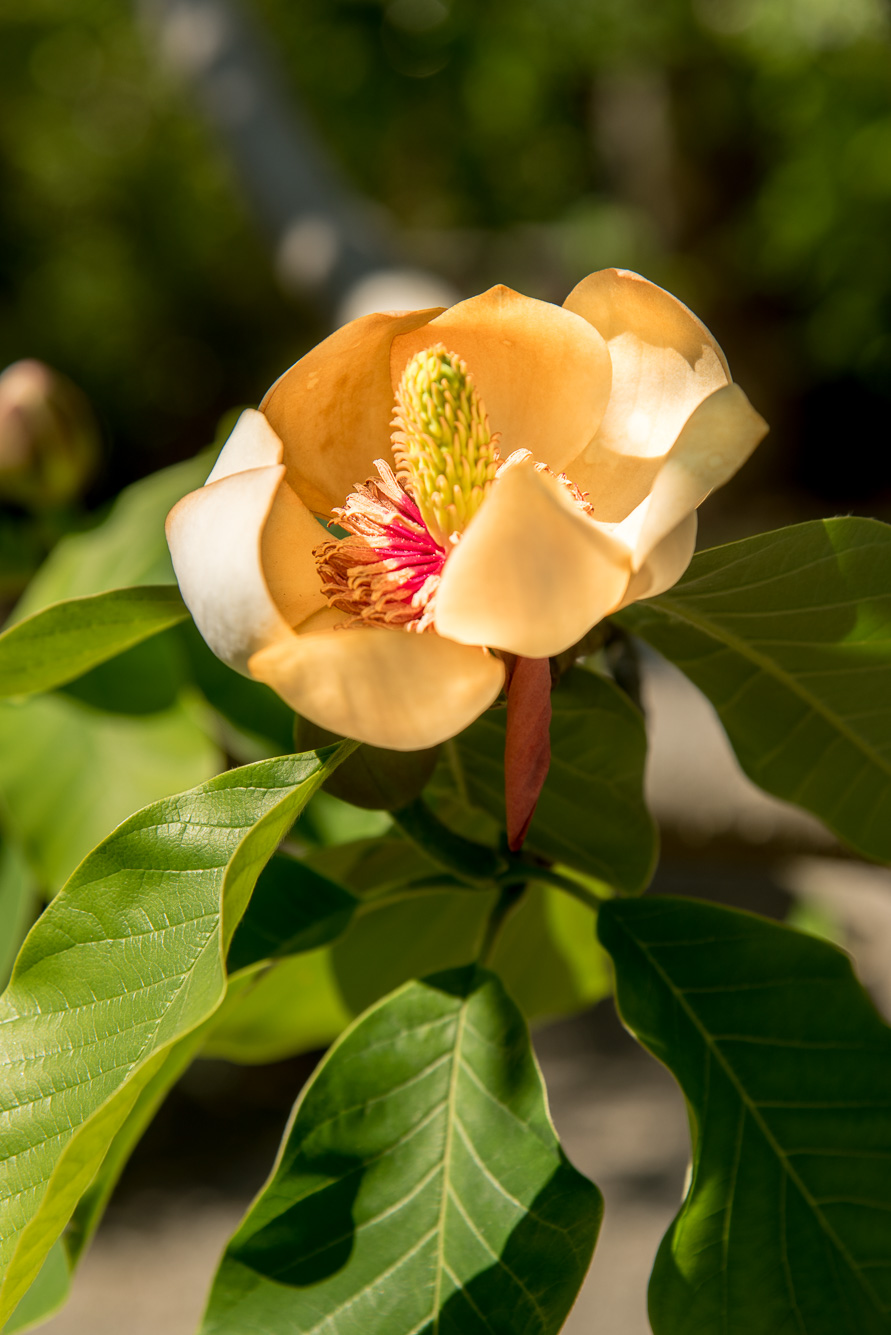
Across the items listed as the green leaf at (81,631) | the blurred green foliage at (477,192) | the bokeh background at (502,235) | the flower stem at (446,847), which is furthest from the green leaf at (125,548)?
the blurred green foliage at (477,192)

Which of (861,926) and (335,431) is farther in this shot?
(861,926)

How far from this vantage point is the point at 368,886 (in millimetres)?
741

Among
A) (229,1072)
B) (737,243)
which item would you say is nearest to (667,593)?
(229,1072)

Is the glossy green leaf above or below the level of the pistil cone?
below

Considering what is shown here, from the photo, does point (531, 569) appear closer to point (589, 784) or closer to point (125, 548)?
point (589, 784)

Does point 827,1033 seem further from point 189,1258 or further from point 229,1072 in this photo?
point 229,1072

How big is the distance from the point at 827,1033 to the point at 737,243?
217 inches

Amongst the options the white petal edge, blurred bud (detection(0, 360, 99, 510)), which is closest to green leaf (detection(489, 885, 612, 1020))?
the white petal edge

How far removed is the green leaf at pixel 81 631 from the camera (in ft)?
1.85

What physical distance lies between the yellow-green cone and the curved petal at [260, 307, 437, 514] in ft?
0.05

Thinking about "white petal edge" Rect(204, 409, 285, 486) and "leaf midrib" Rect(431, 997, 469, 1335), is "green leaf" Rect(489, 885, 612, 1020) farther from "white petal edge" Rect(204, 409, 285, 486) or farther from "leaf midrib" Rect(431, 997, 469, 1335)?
"white petal edge" Rect(204, 409, 285, 486)

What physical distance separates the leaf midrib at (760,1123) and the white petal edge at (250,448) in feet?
0.99

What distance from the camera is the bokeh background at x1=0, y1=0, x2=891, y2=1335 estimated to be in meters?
2.98

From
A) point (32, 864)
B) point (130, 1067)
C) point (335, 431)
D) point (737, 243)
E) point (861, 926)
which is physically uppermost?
point (335, 431)
